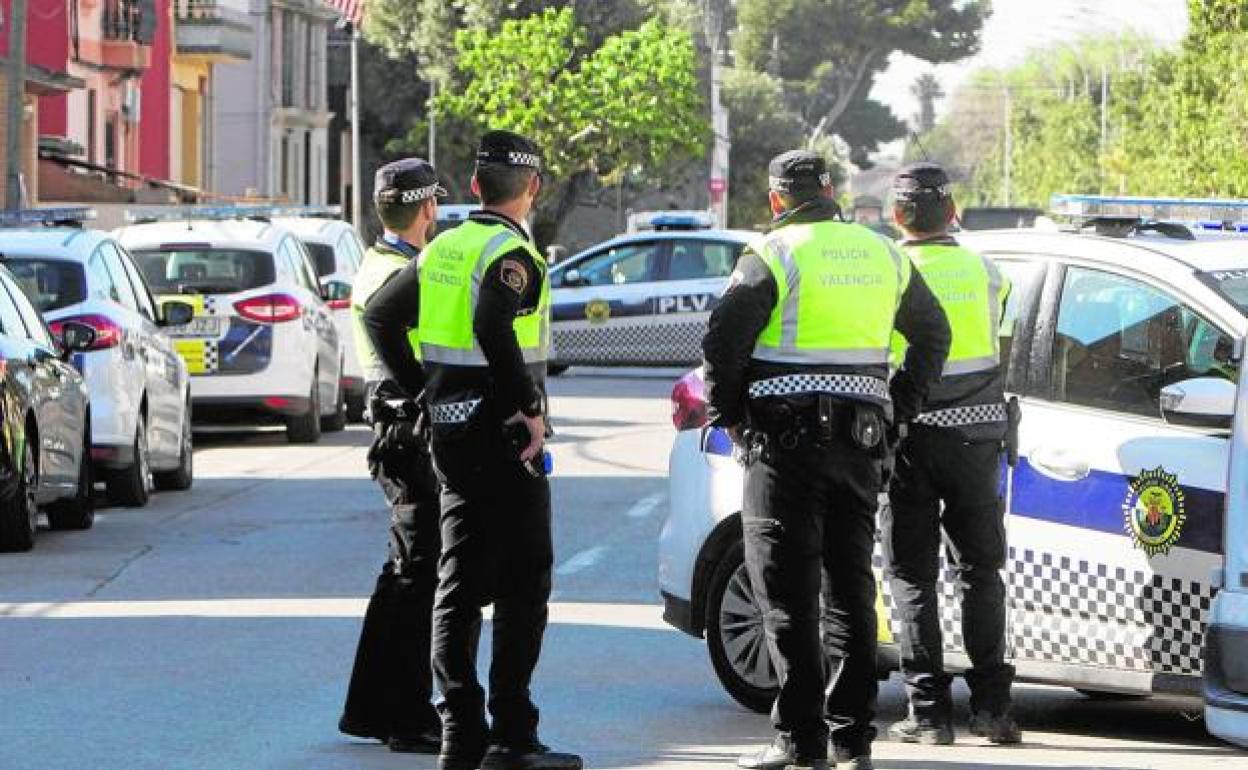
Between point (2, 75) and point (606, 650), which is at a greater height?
point (2, 75)

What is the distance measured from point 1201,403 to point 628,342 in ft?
81.8

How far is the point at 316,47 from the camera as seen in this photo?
7581 cm

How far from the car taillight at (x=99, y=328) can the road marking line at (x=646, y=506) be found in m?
3.19

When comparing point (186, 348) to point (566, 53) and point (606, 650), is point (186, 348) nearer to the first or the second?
A: point (606, 650)

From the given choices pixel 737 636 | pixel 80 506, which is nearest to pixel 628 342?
pixel 80 506

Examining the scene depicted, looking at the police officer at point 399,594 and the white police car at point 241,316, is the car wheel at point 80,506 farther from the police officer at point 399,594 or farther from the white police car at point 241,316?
the police officer at point 399,594

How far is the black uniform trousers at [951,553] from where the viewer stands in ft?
30.4

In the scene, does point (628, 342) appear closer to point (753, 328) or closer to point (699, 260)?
point (699, 260)

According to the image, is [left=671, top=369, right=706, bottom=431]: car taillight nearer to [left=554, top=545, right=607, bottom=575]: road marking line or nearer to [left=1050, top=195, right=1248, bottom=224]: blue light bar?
[left=1050, top=195, right=1248, bottom=224]: blue light bar

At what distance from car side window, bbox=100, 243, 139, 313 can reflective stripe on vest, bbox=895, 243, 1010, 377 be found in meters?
9.84

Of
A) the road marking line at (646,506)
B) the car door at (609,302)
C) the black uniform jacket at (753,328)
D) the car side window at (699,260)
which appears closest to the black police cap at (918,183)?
the black uniform jacket at (753,328)

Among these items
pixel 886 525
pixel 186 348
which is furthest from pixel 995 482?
pixel 186 348

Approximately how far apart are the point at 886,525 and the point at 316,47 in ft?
221

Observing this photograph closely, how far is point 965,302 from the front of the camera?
370 inches
